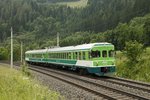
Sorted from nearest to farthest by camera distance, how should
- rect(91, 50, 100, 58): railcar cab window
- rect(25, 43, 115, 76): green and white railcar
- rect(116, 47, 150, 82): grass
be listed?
rect(116, 47, 150, 82): grass
rect(25, 43, 115, 76): green and white railcar
rect(91, 50, 100, 58): railcar cab window

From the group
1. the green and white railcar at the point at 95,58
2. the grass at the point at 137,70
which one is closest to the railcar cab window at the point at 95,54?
the green and white railcar at the point at 95,58

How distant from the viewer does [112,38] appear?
83.3 meters

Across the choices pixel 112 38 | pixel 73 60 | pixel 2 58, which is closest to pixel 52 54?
pixel 73 60

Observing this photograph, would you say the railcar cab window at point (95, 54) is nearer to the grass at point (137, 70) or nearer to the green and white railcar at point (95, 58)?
the green and white railcar at point (95, 58)

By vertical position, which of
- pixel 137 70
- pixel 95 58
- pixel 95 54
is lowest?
pixel 137 70

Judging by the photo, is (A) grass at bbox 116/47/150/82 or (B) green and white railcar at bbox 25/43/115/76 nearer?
(A) grass at bbox 116/47/150/82

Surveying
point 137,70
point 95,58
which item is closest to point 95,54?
point 95,58

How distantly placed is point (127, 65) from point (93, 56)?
13.0 ft

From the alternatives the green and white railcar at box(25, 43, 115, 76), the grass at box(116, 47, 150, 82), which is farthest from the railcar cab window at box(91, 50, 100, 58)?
the grass at box(116, 47, 150, 82)

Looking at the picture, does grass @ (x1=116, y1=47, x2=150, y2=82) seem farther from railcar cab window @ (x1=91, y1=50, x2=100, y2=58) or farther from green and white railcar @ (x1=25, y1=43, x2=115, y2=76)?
railcar cab window @ (x1=91, y1=50, x2=100, y2=58)

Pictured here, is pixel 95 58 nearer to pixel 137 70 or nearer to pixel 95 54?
pixel 95 54

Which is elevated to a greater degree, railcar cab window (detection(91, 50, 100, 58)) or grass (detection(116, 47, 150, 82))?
railcar cab window (detection(91, 50, 100, 58))

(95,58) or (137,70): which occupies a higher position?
(95,58)

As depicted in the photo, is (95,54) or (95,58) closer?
(95,58)
